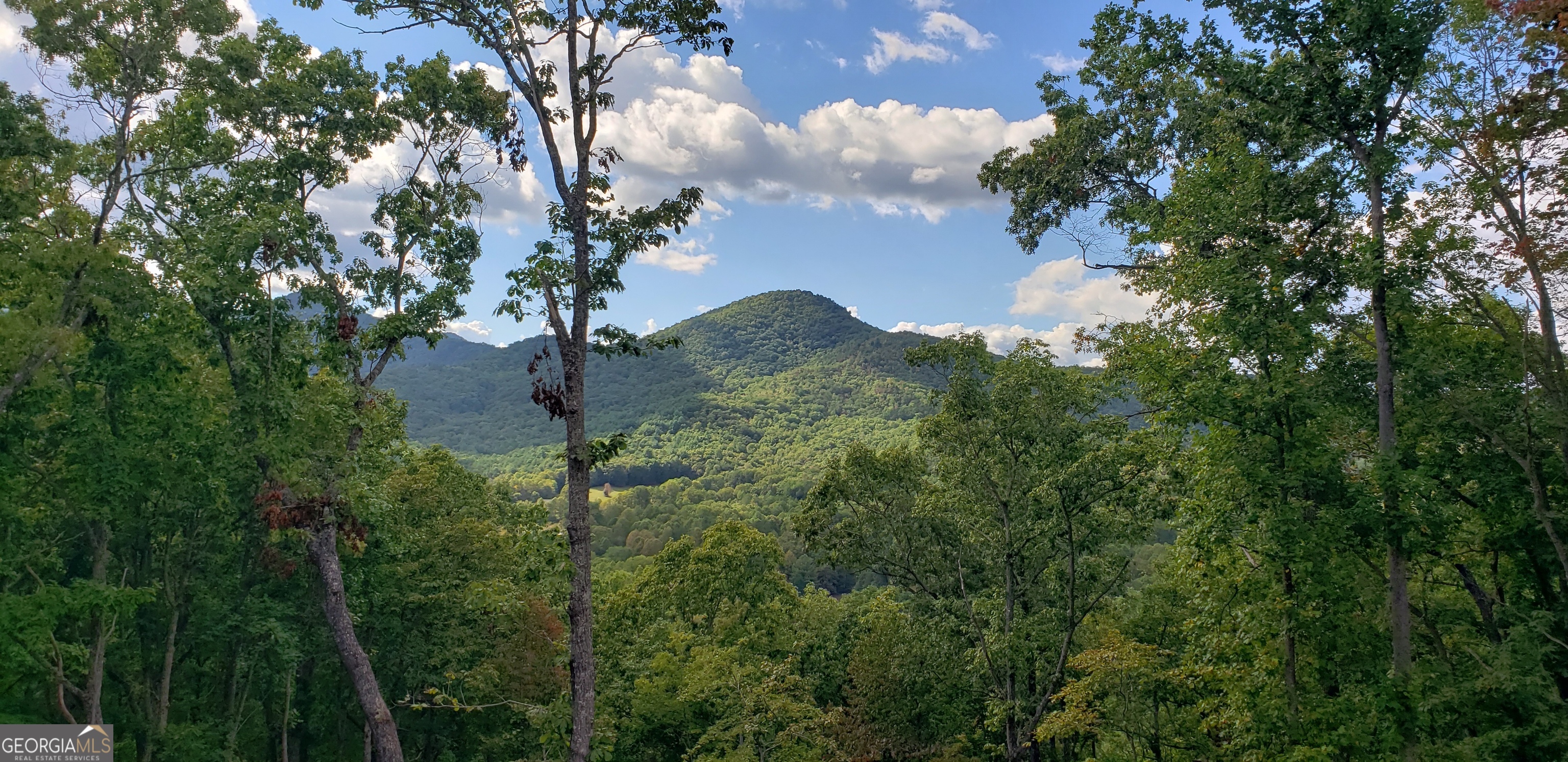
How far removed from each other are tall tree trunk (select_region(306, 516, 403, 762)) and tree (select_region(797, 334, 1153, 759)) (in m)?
8.47

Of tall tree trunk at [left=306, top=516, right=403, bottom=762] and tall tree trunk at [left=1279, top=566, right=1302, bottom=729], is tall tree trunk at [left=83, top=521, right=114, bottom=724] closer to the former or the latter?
tall tree trunk at [left=306, top=516, right=403, bottom=762]

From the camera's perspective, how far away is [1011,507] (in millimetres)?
13703

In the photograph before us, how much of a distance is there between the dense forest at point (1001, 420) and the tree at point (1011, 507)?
0.09m


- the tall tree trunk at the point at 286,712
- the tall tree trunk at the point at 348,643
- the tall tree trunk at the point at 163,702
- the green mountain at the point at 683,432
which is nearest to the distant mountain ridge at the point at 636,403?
the green mountain at the point at 683,432

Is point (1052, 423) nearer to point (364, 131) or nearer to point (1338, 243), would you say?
point (1338, 243)

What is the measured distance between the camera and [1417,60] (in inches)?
355

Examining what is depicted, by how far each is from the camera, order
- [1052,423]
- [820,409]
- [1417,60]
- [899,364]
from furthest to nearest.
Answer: [899,364], [820,409], [1052,423], [1417,60]

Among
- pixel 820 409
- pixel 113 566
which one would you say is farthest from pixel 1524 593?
pixel 820 409

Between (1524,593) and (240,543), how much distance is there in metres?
24.5

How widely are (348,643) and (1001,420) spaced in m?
11.1

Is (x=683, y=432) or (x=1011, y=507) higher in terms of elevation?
(x=683, y=432)

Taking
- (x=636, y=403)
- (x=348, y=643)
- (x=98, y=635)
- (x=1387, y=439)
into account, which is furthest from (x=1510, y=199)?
(x=636, y=403)

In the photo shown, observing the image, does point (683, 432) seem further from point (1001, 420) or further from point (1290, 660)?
point (1290, 660)

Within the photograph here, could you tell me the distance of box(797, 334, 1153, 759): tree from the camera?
504 inches
